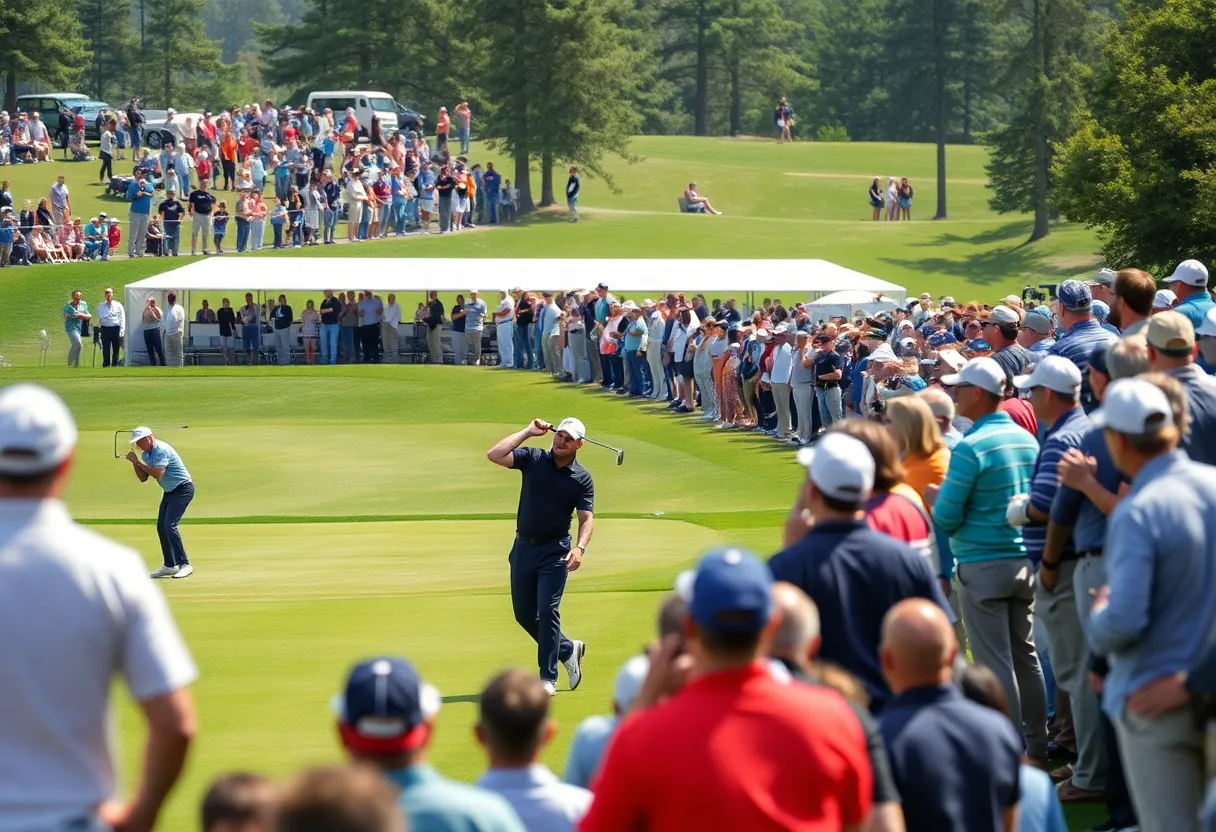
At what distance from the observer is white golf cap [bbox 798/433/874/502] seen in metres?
5.91

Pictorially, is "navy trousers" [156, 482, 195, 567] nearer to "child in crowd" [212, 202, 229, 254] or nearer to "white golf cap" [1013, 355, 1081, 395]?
"white golf cap" [1013, 355, 1081, 395]

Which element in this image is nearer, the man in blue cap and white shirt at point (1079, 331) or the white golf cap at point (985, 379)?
the white golf cap at point (985, 379)

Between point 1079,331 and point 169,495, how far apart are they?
1101 centimetres

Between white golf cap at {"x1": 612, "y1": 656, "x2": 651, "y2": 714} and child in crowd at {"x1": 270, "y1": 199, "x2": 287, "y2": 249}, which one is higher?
child in crowd at {"x1": 270, "y1": 199, "x2": 287, "y2": 249}

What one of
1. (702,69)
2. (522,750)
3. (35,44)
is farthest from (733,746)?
(702,69)

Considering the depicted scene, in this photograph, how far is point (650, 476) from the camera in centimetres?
2761

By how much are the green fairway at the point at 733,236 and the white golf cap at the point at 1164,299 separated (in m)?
27.6

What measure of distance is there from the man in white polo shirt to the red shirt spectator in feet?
3.87

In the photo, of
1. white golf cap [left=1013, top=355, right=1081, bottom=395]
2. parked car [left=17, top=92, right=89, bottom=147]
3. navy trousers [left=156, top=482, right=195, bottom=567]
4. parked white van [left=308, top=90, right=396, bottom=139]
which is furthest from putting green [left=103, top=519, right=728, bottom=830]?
parked car [left=17, top=92, right=89, bottom=147]

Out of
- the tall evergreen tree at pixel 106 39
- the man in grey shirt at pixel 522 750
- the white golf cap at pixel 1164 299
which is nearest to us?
the man in grey shirt at pixel 522 750

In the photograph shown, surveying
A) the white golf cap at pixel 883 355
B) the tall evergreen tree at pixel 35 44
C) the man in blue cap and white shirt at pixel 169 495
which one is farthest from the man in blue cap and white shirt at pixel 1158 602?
the tall evergreen tree at pixel 35 44

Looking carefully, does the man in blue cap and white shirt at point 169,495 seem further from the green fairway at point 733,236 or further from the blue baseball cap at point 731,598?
the green fairway at point 733,236

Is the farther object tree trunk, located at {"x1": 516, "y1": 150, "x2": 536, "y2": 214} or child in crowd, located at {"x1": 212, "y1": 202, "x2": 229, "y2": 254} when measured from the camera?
tree trunk, located at {"x1": 516, "y1": 150, "x2": 536, "y2": 214}

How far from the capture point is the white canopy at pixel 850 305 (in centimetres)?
3556
